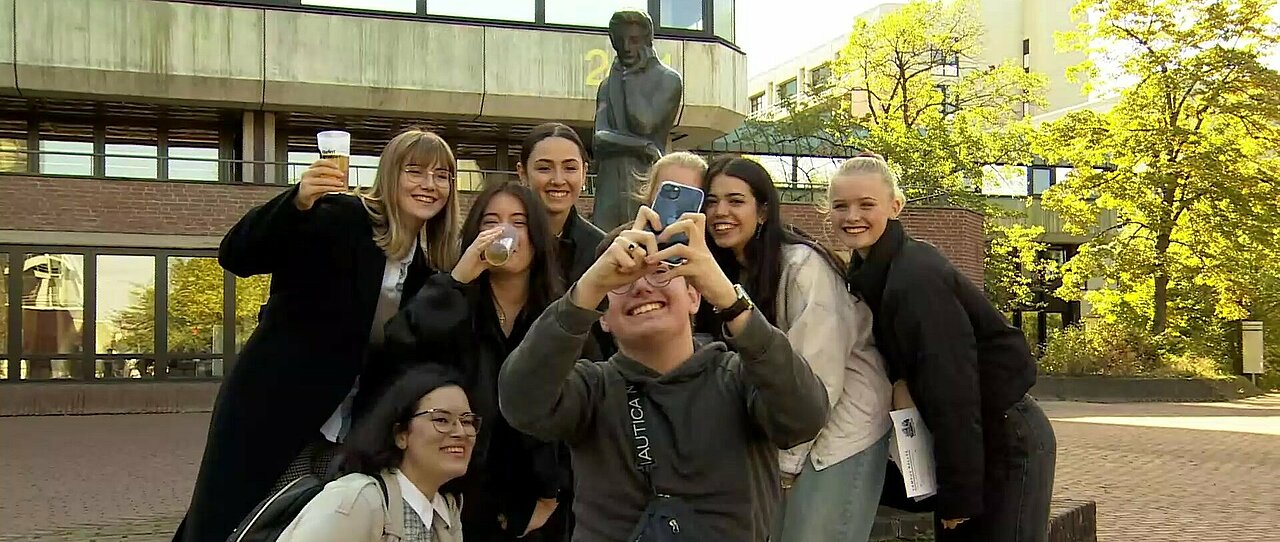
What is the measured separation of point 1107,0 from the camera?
2902cm

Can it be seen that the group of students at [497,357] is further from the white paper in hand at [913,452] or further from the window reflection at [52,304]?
the window reflection at [52,304]

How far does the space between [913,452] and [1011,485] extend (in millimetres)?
360

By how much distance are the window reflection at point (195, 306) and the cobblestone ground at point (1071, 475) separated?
2594mm

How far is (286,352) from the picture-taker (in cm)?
328

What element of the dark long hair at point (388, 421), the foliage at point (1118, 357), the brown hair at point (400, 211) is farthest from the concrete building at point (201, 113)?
the dark long hair at point (388, 421)

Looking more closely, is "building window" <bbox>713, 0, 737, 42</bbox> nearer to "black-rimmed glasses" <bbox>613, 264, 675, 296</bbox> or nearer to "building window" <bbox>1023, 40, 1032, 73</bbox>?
"black-rimmed glasses" <bbox>613, 264, 675, 296</bbox>

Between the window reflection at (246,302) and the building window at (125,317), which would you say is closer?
the building window at (125,317)

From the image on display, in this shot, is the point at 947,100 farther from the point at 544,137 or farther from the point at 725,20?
the point at 544,137

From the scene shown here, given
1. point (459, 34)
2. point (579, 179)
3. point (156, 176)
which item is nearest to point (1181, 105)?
point (459, 34)

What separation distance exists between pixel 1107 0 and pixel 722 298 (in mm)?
29827

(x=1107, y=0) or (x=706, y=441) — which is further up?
(x=1107, y=0)

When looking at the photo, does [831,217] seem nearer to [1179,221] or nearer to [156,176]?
[156,176]

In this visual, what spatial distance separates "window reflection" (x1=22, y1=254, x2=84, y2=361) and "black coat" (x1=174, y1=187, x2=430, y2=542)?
1998cm

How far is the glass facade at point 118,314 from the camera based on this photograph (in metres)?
21.1
